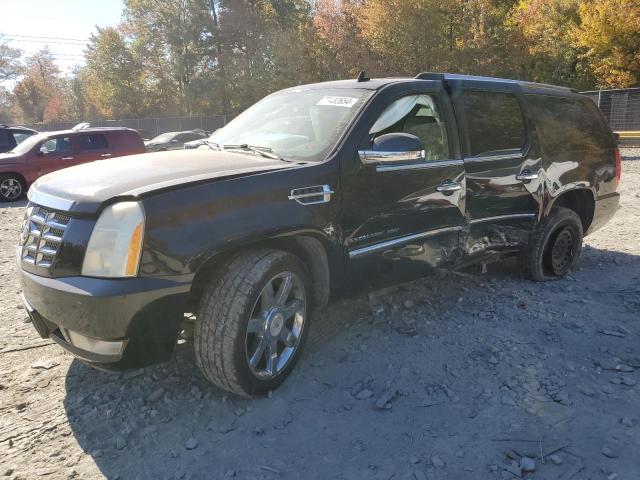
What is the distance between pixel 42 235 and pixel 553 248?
4.35 meters

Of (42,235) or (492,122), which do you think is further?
(492,122)

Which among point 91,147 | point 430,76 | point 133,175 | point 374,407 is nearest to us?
point 133,175

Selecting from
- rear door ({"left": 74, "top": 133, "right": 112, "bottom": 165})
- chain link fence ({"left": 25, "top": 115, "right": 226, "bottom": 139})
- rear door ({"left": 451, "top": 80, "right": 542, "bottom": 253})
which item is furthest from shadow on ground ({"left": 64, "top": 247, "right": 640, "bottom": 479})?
chain link fence ({"left": 25, "top": 115, "right": 226, "bottom": 139})

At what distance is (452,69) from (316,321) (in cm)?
2289

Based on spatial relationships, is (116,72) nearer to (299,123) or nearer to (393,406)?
(299,123)

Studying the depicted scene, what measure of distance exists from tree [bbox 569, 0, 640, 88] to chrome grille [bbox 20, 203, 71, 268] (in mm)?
27561

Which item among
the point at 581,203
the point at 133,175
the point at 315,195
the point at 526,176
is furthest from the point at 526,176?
the point at 133,175

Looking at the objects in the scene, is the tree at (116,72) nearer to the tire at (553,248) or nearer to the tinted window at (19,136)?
the tinted window at (19,136)

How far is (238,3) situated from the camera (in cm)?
3909

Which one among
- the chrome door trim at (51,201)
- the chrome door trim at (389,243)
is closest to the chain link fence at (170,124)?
the chrome door trim at (389,243)

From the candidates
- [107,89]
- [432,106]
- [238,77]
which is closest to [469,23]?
[238,77]

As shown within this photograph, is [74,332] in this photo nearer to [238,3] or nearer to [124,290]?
[124,290]

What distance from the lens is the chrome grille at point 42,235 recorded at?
261cm

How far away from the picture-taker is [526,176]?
14.8 feet
